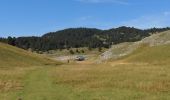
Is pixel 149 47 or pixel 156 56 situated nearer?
pixel 156 56

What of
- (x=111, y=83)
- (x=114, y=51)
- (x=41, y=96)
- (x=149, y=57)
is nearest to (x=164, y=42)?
(x=149, y=57)

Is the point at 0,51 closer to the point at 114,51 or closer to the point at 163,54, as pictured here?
the point at 163,54

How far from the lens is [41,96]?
30641 mm

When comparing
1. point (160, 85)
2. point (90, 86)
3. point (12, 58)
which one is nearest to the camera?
point (160, 85)

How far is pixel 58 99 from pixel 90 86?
8.79 metres

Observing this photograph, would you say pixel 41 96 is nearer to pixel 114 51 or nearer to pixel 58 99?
pixel 58 99

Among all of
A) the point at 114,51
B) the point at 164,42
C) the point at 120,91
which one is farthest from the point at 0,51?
the point at 120,91

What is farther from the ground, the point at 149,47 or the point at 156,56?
the point at 149,47

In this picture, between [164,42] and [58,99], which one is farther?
[164,42]

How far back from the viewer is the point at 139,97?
2727 cm

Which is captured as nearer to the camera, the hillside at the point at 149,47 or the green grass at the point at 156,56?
the green grass at the point at 156,56

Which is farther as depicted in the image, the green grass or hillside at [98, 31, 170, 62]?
hillside at [98, 31, 170, 62]

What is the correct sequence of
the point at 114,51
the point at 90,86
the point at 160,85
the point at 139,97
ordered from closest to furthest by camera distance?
the point at 139,97 → the point at 160,85 → the point at 90,86 → the point at 114,51

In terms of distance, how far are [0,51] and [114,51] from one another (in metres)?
62.0
